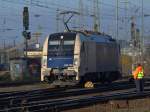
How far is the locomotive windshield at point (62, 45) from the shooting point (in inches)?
1308

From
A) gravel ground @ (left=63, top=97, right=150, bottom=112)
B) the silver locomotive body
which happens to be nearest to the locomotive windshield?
the silver locomotive body

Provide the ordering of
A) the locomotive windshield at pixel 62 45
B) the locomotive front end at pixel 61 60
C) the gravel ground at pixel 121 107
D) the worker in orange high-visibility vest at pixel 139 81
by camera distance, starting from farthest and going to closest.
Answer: the locomotive windshield at pixel 62 45 < the locomotive front end at pixel 61 60 < the worker in orange high-visibility vest at pixel 139 81 < the gravel ground at pixel 121 107

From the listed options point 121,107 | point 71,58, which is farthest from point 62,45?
point 121,107

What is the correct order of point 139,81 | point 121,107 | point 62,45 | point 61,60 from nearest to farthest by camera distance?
point 121,107
point 139,81
point 61,60
point 62,45

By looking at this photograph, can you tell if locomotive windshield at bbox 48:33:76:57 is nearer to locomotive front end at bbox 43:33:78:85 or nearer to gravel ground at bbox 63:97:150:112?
locomotive front end at bbox 43:33:78:85

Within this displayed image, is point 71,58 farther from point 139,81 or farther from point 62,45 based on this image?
point 139,81

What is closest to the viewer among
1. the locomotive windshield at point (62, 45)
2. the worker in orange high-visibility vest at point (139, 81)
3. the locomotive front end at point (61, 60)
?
the worker in orange high-visibility vest at point (139, 81)

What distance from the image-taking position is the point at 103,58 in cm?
3666

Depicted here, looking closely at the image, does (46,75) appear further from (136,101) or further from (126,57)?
(126,57)

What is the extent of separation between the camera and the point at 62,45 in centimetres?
3347

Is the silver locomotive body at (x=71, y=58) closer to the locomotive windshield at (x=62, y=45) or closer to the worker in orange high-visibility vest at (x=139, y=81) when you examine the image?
the locomotive windshield at (x=62, y=45)

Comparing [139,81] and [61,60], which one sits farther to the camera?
[61,60]

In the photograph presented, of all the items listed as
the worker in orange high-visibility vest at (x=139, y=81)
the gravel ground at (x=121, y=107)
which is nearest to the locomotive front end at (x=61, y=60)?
the worker in orange high-visibility vest at (x=139, y=81)

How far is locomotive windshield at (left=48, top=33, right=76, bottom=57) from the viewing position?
109ft
